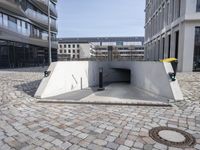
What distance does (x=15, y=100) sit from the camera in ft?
21.7

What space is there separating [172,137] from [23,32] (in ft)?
89.0

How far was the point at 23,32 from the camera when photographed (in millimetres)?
25969

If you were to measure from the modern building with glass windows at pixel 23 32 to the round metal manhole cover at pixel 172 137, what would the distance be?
55.6ft

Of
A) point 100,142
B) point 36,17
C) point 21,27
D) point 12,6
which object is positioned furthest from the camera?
point 36,17

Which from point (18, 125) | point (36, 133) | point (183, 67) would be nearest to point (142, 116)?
point (36, 133)

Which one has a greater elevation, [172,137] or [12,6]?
[12,6]

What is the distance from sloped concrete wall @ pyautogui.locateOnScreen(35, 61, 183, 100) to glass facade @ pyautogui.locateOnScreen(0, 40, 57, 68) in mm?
15076

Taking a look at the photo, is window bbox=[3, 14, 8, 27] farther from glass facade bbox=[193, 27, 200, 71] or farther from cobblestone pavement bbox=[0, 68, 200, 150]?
glass facade bbox=[193, 27, 200, 71]

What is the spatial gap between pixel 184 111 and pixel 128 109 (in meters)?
1.75

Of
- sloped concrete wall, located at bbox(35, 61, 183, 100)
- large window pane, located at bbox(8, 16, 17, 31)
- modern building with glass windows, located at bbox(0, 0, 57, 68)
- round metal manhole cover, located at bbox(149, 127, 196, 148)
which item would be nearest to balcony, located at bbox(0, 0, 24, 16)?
modern building with glass windows, located at bbox(0, 0, 57, 68)

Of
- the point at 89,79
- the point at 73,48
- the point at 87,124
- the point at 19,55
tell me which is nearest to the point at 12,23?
the point at 19,55

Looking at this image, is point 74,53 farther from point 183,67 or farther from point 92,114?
point 92,114

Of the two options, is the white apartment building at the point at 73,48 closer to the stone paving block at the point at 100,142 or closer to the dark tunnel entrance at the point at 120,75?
the dark tunnel entrance at the point at 120,75

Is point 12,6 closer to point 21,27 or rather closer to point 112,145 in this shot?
point 21,27
